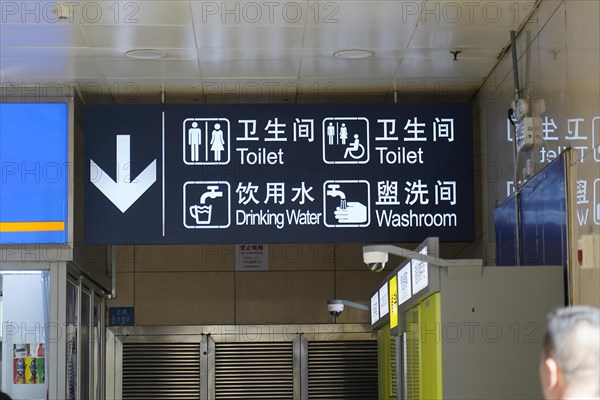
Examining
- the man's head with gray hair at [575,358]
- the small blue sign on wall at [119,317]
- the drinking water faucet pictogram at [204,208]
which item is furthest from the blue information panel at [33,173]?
the man's head with gray hair at [575,358]

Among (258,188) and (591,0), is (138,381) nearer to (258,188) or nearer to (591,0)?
(258,188)

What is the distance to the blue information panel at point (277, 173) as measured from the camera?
23.5 feet

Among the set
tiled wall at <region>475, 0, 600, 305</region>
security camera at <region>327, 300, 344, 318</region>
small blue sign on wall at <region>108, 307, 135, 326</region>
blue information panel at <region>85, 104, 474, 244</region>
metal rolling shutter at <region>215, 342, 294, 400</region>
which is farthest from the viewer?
metal rolling shutter at <region>215, 342, 294, 400</region>

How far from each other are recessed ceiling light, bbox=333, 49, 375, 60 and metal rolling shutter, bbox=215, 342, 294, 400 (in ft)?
11.6

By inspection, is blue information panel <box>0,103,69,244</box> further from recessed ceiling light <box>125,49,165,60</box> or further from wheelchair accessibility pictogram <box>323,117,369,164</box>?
wheelchair accessibility pictogram <box>323,117,369,164</box>

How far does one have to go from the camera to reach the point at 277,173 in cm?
722

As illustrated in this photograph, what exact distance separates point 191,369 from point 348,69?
3.59m

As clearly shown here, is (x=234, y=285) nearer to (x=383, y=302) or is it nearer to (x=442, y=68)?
(x=383, y=302)

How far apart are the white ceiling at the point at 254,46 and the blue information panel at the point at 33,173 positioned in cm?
29

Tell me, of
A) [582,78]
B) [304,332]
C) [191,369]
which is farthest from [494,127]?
[191,369]

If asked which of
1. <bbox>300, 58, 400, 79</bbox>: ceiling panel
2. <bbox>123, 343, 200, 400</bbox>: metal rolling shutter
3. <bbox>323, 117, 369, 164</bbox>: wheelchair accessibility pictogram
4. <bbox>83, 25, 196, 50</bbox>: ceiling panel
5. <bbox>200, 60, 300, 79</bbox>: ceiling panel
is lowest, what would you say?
<bbox>123, 343, 200, 400</bbox>: metal rolling shutter

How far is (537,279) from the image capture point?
5574 millimetres

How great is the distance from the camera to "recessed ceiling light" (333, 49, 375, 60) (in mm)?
7430

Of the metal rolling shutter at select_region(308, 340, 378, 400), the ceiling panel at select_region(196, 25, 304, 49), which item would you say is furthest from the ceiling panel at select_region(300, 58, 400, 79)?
the metal rolling shutter at select_region(308, 340, 378, 400)
